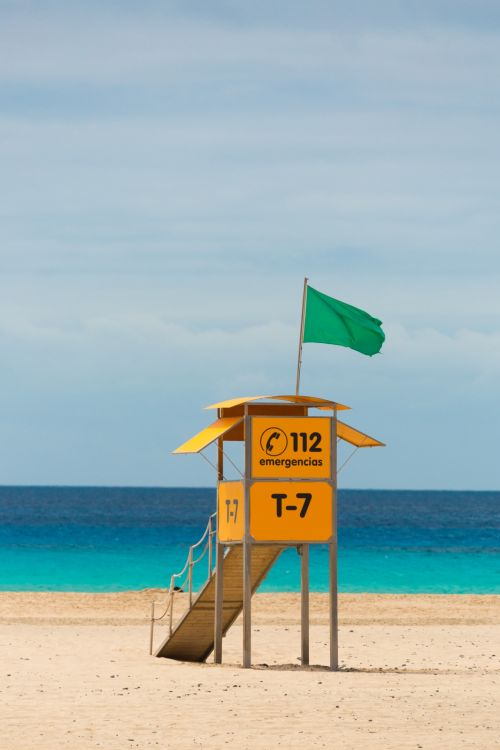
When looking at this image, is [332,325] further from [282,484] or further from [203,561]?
[203,561]

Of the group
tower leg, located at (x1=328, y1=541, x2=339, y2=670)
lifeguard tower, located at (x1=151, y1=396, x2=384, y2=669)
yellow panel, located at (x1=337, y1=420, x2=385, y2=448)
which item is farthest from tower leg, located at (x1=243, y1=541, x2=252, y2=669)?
yellow panel, located at (x1=337, y1=420, x2=385, y2=448)

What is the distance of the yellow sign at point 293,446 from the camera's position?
19.3 metres

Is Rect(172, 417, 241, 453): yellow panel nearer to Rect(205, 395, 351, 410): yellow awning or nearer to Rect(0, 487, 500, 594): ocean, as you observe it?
Rect(205, 395, 351, 410): yellow awning

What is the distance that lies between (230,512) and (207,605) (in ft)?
7.26

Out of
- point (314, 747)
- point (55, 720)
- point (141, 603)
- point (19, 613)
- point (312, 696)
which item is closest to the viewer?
point (314, 747)

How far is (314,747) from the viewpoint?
13.5 m

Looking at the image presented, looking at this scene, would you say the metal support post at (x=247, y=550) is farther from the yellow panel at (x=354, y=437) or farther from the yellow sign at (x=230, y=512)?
the yellow panel at (x=354, y=437)

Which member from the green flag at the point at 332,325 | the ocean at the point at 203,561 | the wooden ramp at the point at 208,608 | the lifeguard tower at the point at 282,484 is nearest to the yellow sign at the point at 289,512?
the lifeguard tower at the point at 282,484

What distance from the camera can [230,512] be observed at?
19891 mm

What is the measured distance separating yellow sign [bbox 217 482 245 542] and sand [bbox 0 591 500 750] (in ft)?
6.46

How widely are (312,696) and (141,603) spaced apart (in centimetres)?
1883

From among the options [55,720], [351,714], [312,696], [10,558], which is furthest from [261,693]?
[10,558]

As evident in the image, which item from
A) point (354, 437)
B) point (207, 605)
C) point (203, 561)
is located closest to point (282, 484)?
point (354, 437)

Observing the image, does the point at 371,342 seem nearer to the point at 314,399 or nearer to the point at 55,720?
the point at 314,399
